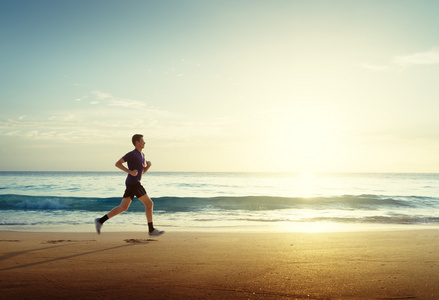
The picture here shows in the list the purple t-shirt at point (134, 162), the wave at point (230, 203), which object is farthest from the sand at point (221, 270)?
the wave at point (230, 203)

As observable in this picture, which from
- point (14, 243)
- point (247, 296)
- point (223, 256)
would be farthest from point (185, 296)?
point (14, 243)

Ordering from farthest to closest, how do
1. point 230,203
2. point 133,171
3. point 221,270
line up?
1. point 230,203
2. point 133,171
3. point 221,270

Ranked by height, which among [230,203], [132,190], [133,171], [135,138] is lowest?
[230,203]

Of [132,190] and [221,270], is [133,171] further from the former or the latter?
[221,270]

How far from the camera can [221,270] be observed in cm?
456

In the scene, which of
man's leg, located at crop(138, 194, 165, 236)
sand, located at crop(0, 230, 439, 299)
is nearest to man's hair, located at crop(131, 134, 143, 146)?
man's leg, located at crop(138, 194, 165, 236)

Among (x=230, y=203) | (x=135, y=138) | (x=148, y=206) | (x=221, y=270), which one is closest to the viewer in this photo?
(x=221, y=270)

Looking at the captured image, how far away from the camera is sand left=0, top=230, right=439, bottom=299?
11.8ft

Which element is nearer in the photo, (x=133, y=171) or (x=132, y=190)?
(x=133, y=171)

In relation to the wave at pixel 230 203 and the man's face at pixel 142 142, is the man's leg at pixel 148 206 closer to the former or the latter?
the man's face at pixel 142 142

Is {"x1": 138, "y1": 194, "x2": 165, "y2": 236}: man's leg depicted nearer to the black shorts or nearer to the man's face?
the black shorts

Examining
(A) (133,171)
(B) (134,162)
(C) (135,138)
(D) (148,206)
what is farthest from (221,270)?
(C) (135,138)

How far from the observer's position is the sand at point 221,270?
142 inches

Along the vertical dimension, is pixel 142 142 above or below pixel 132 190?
above
